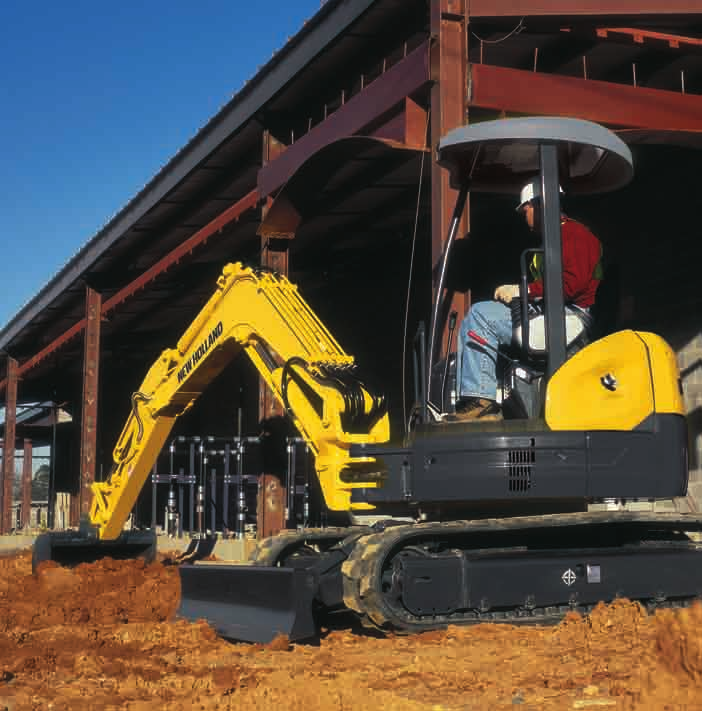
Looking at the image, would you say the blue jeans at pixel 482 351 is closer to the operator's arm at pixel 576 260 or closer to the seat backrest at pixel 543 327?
the seat backrest at pixel 543 327

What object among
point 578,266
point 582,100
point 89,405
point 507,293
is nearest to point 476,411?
point 507,293

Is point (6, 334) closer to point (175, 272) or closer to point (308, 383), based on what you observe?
point (175, 272)

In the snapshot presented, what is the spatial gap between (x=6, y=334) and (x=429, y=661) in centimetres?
2231

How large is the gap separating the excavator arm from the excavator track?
49cm

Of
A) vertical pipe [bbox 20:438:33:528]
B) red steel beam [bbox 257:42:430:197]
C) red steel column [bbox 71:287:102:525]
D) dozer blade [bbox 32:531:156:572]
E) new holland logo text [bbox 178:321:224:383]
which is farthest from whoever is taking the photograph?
vertical pipe [bbox 20:438:33:528]

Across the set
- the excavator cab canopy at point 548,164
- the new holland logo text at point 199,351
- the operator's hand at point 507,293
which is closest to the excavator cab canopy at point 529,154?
the excavator cab canopy at point 548,164

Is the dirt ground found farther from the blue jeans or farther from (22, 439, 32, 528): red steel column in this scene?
(22, 439, 32, 528): red steel column

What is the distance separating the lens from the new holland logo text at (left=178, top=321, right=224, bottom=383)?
9102 millimetres

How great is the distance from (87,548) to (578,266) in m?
6.41

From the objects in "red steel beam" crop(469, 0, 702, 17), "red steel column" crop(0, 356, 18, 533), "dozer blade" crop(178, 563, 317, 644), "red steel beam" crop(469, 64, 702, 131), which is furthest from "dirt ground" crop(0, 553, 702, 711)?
"red steel column" crop(0, 356, 18, 533)

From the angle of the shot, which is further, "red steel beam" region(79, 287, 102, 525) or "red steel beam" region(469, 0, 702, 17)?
"red steel beam" region(79, 287, 102, 525)

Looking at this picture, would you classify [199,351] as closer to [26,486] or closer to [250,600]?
[250,600]

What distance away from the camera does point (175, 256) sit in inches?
640

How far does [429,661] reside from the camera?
5383 mm
